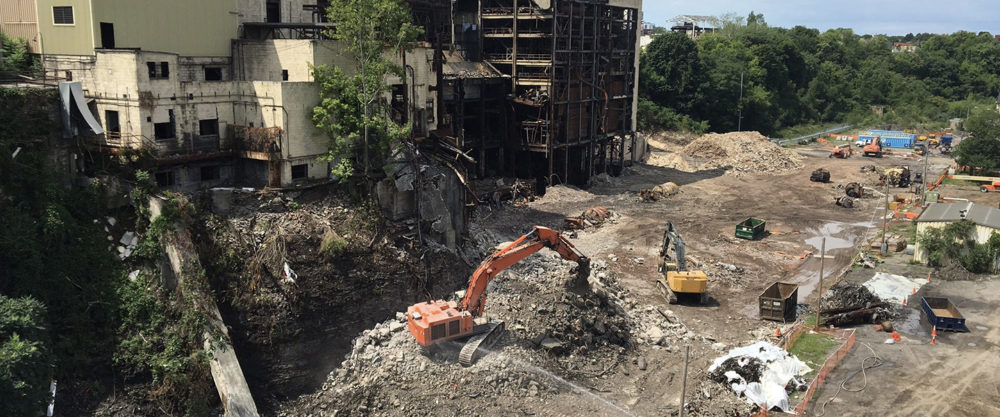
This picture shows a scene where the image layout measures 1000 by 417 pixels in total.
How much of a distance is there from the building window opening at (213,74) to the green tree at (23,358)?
1531 cm

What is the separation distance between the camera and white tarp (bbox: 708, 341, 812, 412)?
27.3 m

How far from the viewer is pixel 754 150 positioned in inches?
3127

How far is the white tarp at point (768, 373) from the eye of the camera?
27344 millimetres

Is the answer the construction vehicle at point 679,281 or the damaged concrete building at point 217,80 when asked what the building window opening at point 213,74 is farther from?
the construction vehicle at point 679,281

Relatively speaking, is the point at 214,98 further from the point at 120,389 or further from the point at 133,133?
the point at 120,389

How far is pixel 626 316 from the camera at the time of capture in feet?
112

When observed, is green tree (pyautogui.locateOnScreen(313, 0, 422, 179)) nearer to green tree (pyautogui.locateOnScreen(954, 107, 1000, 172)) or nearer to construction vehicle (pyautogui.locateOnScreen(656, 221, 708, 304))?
construction vehicle (pyautogui.locateOnScreen(656, 221, 708, 304))

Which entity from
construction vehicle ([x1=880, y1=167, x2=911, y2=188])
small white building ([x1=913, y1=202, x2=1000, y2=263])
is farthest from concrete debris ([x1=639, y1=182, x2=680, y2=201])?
construction vehicle ([x1=880, y1=167, x2=911, y2=188])

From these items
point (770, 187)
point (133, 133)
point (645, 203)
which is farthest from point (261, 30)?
point (770, 187)

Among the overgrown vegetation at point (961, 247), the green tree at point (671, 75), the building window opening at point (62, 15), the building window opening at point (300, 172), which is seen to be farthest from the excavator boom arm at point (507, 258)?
the green tree at point (671, 75)

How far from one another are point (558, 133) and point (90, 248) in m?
38.5

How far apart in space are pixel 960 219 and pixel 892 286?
28.6 ft

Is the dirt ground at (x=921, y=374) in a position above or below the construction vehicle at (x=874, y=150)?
below

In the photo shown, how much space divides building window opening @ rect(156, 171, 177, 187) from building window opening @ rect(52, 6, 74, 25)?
7.62m
